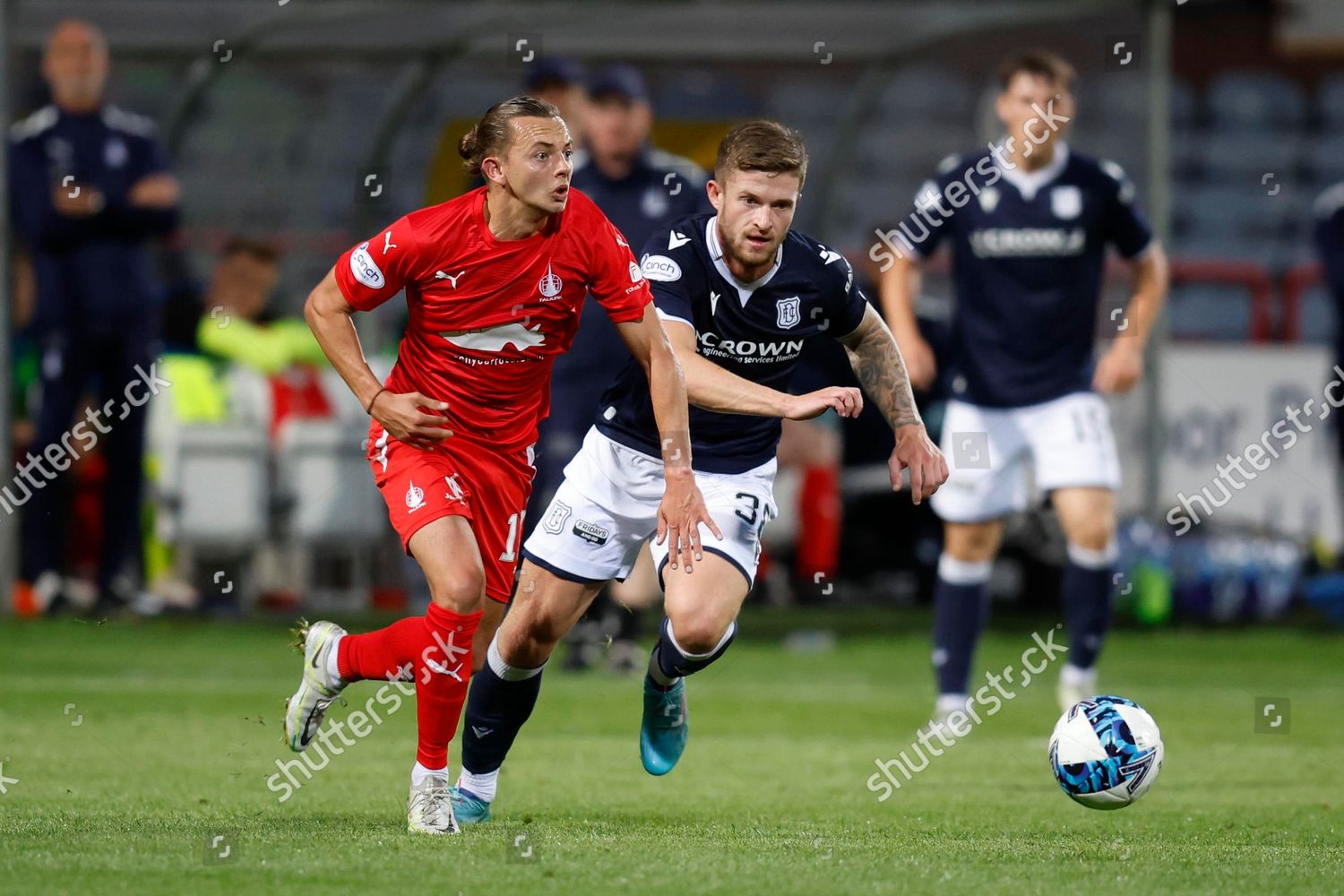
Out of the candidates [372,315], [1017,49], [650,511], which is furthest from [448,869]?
[1017,49]

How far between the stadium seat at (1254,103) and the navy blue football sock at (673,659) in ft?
49.5

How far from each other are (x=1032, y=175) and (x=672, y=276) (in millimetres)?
3118

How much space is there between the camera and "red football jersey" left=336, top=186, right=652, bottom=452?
5.67m

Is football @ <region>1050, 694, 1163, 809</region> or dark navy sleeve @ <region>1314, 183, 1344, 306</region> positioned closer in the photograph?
football @ <region>1050, 694, 1163, 809</region>

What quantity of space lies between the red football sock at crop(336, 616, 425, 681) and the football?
183 cm

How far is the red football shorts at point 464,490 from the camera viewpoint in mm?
5672

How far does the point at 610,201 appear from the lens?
10.1 m

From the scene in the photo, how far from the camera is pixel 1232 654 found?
12008mm

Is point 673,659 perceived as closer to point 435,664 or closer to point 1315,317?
point 435,664

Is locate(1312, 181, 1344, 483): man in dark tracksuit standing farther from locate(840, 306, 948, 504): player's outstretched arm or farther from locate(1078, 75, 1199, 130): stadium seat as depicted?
locate(840, 306, 948, 504): player's outstretched arm

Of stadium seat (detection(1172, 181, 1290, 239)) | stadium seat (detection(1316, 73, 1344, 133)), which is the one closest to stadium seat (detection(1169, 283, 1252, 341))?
stadium seat (detection(1172, 181, 1290, 239))

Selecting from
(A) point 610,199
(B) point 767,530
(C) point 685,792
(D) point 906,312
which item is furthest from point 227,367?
(C) point 685,792

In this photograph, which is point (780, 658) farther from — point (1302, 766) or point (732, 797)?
point (732, 797)

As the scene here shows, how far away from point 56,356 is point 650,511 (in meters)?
6.86
